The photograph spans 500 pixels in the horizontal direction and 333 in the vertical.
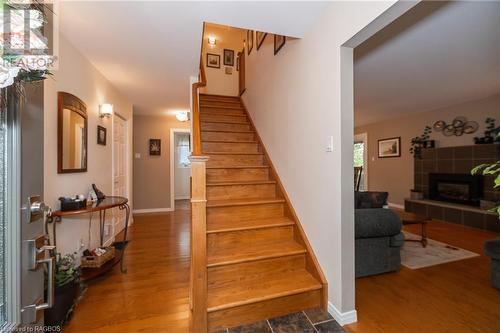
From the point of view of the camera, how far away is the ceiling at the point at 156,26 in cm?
185

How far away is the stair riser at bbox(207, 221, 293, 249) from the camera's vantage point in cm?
220

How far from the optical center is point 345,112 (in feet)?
5.65

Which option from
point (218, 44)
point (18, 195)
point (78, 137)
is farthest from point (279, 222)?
point (218, 44)

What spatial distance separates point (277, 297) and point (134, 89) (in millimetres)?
3634

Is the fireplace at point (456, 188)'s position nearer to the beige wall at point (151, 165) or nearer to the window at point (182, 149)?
the beige wall at point (151, 165)

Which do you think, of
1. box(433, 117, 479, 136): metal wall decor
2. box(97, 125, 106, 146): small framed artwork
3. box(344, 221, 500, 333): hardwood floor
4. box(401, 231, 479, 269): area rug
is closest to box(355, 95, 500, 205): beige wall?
box(433, 117, 479, 136): metal wall decor

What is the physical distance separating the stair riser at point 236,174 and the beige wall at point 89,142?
56.5 inches

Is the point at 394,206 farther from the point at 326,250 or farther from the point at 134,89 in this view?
the point at 134,89

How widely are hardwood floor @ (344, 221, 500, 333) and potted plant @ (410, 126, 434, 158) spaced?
319cm

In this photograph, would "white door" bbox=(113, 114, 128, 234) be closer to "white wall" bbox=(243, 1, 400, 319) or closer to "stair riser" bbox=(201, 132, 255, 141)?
"stair riser" bbox=(201, 132, 255, 141)

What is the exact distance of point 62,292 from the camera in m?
1.69

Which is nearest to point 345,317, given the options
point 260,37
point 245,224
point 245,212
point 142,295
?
point 245,224

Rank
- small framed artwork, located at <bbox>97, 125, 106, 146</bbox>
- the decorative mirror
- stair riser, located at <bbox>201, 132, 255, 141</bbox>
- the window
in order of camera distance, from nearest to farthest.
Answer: the decorative mirror
small framed artwork, located at <bbox>97, 125, 106, 146</bbox>
stair riser, located at <bbox>201, 132, 255, 141</bbox>
the window

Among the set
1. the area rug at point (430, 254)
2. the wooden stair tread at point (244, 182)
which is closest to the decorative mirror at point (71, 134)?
the wooden stair tread at point (244, 182)
